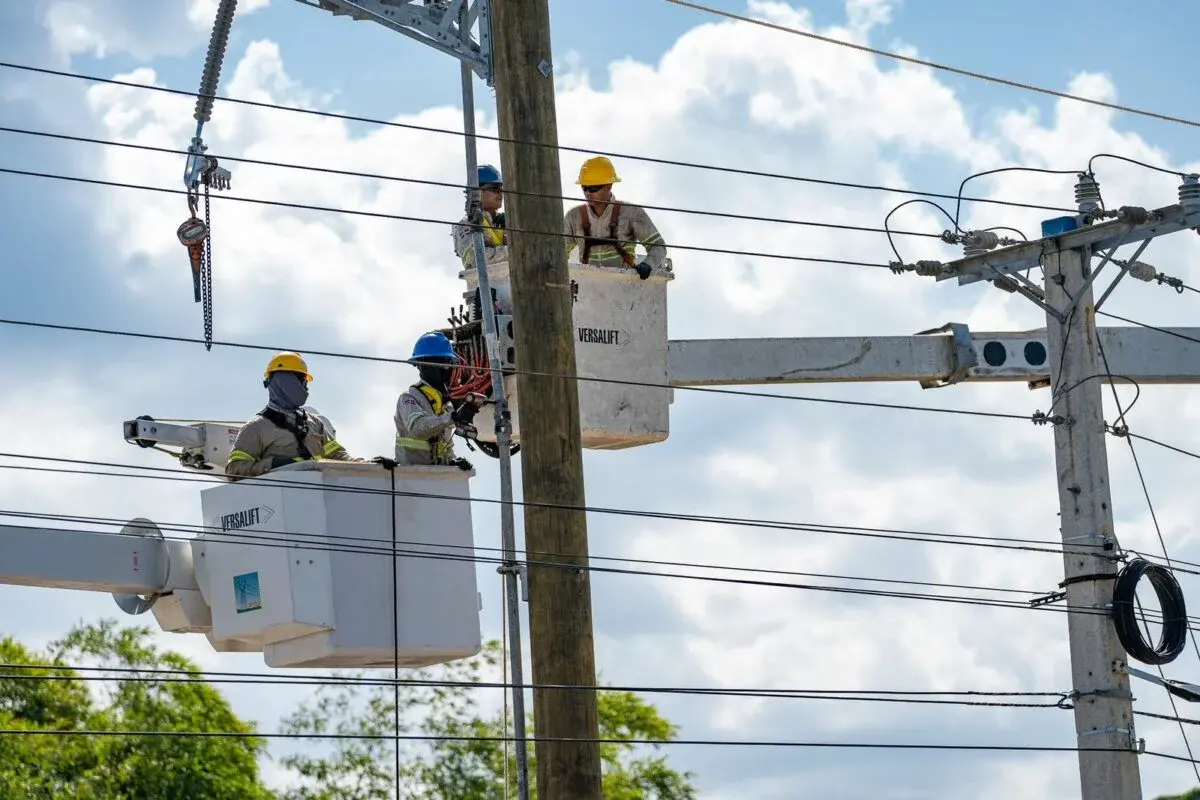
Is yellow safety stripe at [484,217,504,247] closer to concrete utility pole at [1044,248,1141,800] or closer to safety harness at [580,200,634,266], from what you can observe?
safety harness at [580,200,634,266]

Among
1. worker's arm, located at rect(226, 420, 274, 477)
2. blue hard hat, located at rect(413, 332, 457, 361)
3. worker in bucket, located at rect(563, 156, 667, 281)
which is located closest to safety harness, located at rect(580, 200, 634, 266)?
worker in bucket, located at rect(563, 156, 667, 281)

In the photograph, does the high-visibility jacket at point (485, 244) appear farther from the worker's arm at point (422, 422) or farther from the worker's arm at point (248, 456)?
the worker's arm at point (248, 456)

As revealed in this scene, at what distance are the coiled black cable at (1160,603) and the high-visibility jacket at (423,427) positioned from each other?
3660mm

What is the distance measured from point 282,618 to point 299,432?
151 cm

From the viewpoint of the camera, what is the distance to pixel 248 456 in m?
11.7

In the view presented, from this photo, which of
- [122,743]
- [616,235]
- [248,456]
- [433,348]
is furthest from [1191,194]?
[122,743]

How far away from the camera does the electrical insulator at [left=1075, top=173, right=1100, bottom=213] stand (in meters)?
13.2

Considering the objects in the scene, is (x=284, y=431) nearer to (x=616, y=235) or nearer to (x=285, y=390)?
(x=285, y=390)

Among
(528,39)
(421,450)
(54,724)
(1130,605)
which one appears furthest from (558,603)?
(54,724)

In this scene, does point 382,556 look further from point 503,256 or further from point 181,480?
point 503,256

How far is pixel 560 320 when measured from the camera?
10977mm

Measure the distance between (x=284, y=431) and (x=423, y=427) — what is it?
0.73m

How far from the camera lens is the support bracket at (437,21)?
11.8 m

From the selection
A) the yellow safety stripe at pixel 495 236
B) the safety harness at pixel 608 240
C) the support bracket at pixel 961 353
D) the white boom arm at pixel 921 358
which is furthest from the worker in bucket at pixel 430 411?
the support bracket at pixel 961 353
